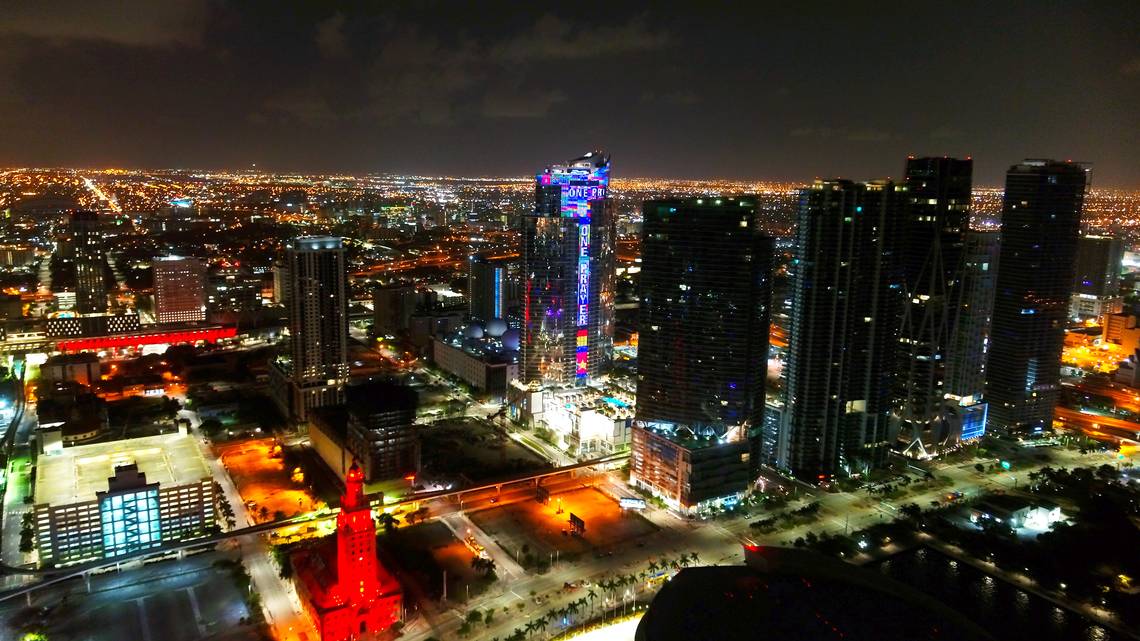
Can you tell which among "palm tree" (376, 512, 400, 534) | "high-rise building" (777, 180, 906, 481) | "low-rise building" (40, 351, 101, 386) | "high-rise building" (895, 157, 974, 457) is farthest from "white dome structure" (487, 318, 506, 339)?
"high-rise building" (895, 157, 974, 457)

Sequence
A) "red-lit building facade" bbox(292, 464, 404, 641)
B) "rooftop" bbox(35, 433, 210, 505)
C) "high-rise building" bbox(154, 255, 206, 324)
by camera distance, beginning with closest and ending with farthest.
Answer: "red-lit building facade" bbox(292, 464, 404, 641) < "rooftop" bbox(35, 433, 210, 505) < "high-rise building" bbox(154, 255, 206, 324)

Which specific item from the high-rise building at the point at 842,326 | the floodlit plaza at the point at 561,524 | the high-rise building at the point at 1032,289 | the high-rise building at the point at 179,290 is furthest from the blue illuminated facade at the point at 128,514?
the high-rise building at the point at 1032,289

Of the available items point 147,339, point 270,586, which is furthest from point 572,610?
point 147,339

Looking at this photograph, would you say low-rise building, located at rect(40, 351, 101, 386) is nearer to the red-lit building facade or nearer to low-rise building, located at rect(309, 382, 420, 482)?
low-rise building, located at rect(309, 382, 420, 482)

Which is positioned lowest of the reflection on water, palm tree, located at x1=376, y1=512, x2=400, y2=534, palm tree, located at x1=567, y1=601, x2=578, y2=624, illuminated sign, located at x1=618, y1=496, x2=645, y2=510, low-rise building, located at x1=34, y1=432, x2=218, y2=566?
the reflection on water

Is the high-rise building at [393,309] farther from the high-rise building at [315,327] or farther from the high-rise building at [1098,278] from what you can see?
the high-rise building at [1098,278]

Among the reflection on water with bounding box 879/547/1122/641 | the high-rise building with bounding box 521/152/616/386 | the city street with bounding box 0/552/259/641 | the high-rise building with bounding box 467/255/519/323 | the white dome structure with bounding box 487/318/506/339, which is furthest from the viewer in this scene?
the high-rise building with bounding box 467/255/519/323

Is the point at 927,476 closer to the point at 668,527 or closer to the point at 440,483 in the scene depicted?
the point at 668,527

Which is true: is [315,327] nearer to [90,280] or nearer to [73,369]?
[73,369]

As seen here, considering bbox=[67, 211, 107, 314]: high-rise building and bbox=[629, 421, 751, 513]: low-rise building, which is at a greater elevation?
bbox=[67, 211, 107, 314]: high-rise building
